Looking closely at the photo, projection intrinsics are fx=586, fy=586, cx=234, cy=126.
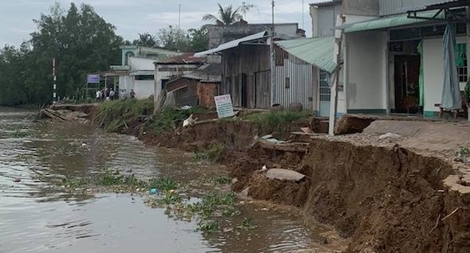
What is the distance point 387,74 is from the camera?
18.8 meters

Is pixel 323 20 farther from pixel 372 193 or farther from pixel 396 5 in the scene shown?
pixel 372 193

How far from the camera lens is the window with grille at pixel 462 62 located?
15969 millimetres

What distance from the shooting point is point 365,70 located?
62.1 ft

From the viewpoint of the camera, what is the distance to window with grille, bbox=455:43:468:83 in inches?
629

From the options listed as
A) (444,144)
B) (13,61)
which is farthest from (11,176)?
(13,61)

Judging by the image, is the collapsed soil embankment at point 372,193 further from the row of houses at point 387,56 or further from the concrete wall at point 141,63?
the concrete wall at point 141,63

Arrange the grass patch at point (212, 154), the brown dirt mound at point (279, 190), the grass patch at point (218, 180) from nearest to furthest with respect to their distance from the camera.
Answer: the brown dirt mound at point (279, 190), the grass patch at point (218, 180), the grass patch at point (212, 154)

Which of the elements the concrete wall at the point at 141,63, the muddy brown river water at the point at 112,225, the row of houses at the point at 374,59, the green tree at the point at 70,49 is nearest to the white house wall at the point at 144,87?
the concrete wall at the point at 141,63

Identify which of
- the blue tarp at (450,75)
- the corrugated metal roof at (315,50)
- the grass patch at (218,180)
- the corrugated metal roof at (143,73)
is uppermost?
the corrugated metal roof at (143,73)

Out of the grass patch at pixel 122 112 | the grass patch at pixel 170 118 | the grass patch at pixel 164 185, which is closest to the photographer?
the grass patch at pixel 164 185

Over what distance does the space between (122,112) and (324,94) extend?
22.2 metres

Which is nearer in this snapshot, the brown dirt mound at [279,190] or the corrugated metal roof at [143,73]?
the brown dirt mound at [279,190]

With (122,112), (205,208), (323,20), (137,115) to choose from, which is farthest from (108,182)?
(122,112)

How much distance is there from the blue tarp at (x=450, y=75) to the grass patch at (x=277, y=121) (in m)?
6.42
